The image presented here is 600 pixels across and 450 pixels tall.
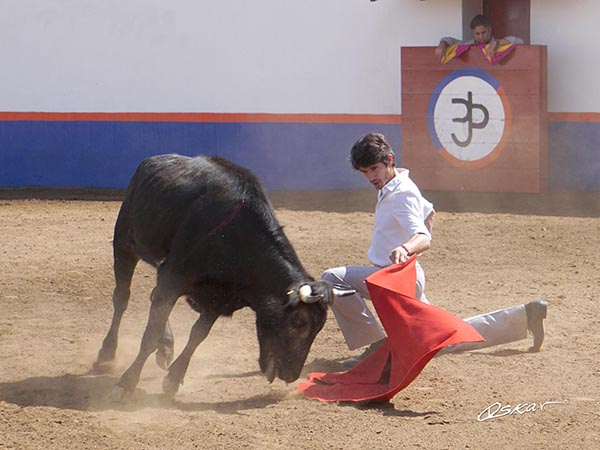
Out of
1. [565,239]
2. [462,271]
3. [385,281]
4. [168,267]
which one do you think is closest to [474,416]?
[385,281]

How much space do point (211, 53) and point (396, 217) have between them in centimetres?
794

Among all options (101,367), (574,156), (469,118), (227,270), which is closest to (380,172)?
(227,270)

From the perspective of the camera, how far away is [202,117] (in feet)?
43.8

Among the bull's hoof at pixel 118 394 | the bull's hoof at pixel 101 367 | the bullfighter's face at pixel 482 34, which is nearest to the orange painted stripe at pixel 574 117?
the bullfighter's face at pixel 482 34

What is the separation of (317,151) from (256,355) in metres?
6.83

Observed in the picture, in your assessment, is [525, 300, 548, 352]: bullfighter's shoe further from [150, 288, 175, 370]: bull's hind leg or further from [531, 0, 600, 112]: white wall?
[531, 0, 600, 112]: white wall

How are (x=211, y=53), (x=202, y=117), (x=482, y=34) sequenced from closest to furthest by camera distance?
(x=482, y=34) → (x=211, y=53) → (x=202, y=117)

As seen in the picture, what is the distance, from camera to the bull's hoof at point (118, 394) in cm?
542

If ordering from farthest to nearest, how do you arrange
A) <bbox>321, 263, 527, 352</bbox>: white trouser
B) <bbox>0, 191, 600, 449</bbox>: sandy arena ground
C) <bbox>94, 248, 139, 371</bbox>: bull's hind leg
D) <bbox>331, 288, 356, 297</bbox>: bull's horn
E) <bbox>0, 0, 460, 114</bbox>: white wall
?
<bbox>0, 0, 460, 114</bbox>: white wall → <bbox>94, 248, 139, 371</bbox>: bull's hind leg → <bbox>321, 263, 527, 352</bbox>: white trouser → <bbox>331, 288, 356, 297</bbox>: bull's horn → <bbox>0, 191, 600, 449</bbox>: sandy arena ground

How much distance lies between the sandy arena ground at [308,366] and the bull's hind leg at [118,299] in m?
0.12

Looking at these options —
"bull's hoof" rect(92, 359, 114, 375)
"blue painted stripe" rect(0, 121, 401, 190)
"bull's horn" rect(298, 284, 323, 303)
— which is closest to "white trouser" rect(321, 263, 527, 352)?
"bull's horn" rect(298, 284, 323, 303)

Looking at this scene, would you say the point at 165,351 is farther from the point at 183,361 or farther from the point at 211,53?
the point at 211,53

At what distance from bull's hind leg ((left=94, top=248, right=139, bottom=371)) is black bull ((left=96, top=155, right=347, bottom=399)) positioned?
21.2 inches

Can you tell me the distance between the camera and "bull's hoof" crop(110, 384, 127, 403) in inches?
213
